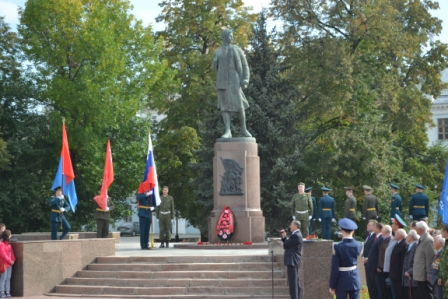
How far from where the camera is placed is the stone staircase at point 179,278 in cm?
1742

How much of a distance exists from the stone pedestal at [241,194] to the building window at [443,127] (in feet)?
150

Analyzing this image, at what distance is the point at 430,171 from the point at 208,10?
13.4 meters

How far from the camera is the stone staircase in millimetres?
17422

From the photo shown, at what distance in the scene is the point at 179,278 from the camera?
18.1m

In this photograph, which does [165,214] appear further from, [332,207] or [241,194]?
[332,207]

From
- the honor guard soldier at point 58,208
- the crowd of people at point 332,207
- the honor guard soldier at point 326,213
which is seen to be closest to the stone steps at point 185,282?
the honor guard soldier at point 58,208

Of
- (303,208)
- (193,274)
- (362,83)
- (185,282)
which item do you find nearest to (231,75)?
(303,208)

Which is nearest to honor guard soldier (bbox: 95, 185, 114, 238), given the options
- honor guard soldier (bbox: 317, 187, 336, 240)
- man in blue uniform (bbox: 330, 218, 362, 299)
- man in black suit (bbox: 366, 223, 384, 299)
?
honor guard soldier (bbox: 317, 187, 336, 240)

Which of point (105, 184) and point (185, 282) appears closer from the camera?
point (185, 282)

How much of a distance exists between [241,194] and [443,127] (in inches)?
1825

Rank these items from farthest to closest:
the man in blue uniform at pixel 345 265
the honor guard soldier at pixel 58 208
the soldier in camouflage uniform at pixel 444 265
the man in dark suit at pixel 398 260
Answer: the honor guard soldier at pixel 58 208
the man in dark suit at pixel 398 260
the man in blue uniform at pixel 345 265
the soldier in camouflage uniform at pixel 444 265

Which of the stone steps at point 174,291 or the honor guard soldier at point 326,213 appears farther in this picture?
the honor guard soldier at point 326,213

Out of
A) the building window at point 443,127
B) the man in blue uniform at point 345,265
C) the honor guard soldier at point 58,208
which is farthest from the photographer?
the building window at point 443,127

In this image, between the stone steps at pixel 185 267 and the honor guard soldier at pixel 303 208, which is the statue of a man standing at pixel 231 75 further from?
the stone steps at pixel 185 267
